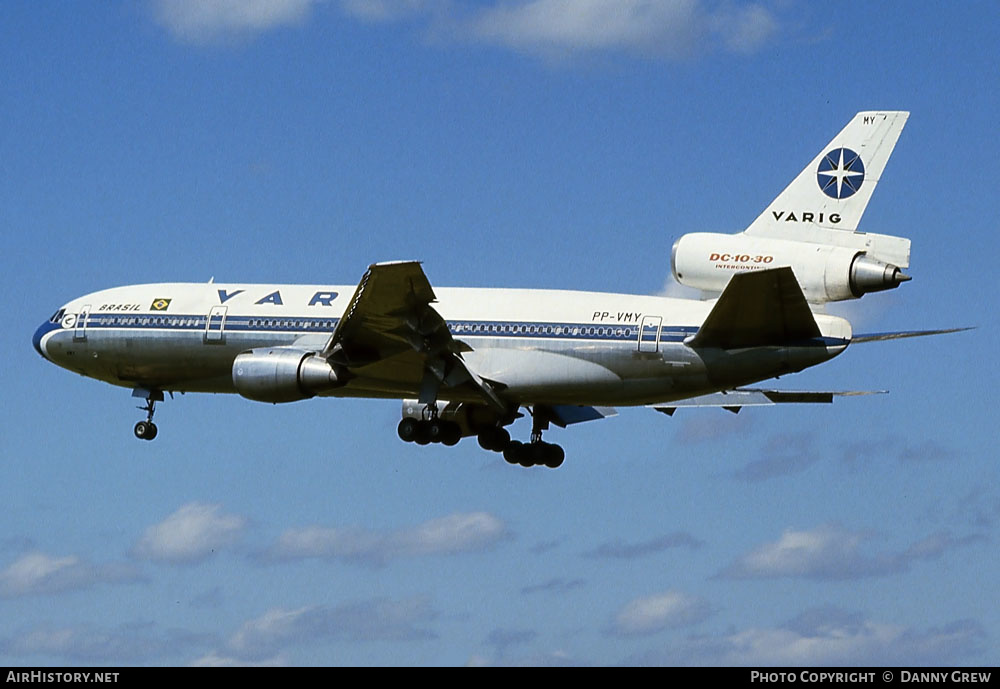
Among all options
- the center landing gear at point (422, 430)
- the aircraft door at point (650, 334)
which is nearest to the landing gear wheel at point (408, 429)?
the center landing gear at point (422, 430)

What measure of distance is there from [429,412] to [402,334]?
18.0 feet

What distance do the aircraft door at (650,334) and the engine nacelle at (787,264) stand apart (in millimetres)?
1440

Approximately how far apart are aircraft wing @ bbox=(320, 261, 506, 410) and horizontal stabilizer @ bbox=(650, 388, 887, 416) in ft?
23.8

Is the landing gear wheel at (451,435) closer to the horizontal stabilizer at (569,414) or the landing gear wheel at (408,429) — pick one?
the landing gear wheel at (408,429)

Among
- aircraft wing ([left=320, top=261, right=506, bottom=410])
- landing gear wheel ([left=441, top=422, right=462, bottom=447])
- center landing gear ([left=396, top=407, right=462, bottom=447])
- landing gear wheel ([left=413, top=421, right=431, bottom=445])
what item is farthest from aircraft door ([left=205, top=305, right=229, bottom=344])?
landing gear wheel ([left=441, top=422, right=462, bottom=447])

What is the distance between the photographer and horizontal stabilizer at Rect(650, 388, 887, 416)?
54094 mm

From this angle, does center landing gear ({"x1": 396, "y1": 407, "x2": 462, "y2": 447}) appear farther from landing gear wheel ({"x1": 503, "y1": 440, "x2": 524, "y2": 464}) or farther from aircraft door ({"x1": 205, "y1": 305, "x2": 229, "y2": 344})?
aircraft door ({"x1": 205, "y1": 305, "x2": 229, "y2": 344})

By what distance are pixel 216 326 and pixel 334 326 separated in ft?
12.7

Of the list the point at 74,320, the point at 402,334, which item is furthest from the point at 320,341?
the point at 74,320

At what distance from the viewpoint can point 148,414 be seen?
181ft

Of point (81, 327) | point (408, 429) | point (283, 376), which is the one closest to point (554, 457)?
point (408, 429)

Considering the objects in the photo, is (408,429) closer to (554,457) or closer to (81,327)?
(554,457)
